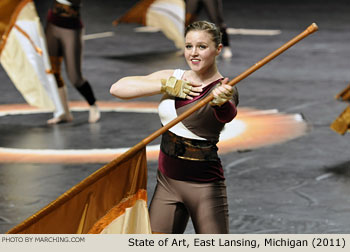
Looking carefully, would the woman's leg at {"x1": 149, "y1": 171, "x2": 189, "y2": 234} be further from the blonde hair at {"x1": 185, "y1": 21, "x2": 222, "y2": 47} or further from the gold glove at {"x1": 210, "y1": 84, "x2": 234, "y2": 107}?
the blonde hair at {"x1": 185, "y1": 21, "x2": 222, "y2": 47}

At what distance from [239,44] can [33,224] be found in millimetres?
14238

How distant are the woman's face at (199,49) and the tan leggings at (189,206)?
66 cm

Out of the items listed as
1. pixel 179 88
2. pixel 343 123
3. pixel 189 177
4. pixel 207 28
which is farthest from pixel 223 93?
pixel 343 123

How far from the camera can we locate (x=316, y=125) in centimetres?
1068

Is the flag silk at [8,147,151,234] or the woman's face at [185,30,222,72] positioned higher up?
the woman's face at [185,30,222,72]

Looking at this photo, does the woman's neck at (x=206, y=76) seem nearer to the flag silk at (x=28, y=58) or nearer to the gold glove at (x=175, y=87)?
Result: the gold glove at (x=175, y=87)

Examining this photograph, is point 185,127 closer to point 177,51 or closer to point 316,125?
point 316,125

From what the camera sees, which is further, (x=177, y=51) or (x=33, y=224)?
(x=177, y=51)

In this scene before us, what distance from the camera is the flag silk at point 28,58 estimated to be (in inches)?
401

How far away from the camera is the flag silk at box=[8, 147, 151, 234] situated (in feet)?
14.9

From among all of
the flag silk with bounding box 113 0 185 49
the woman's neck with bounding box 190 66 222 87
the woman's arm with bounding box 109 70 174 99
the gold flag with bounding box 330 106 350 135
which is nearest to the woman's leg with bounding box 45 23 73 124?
the gold flag with bounding box 330 106 350 135

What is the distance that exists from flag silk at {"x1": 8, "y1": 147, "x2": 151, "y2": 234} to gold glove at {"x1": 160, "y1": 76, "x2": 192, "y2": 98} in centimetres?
37

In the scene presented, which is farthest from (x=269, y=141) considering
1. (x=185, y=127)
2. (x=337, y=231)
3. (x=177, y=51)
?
(x=177, y=51)

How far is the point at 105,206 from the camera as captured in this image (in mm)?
4785
